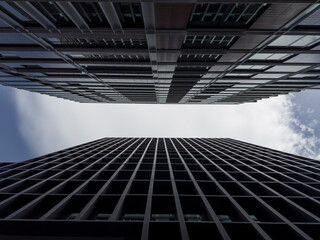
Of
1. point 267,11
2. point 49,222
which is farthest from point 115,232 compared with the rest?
point 267,11

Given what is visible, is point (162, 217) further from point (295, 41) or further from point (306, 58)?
point (306, 58)

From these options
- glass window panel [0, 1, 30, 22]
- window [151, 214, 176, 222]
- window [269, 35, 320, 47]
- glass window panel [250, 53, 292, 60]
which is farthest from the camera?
glass window panel [250, 53, 292, 60]

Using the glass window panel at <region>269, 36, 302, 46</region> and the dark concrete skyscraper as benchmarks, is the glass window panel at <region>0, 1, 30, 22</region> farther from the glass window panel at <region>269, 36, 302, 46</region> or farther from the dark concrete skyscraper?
the glass window panel at <region>269, 36, 302, 46</region>

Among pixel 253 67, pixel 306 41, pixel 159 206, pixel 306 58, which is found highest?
pixel 306 41

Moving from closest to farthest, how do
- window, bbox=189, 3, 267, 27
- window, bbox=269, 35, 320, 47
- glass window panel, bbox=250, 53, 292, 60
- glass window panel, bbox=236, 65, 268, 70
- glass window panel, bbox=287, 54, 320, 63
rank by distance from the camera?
window, bbox=189, 3, 267, 27 < window, bbox=269, 35, 320, 47 < glass window panel, bbox=287, 54, 320, 63 < glass window panel, bbox=250, 53, 292, 60 < glass window panel, bbox=236, 65, 268, 70

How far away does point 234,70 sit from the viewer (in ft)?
64.8

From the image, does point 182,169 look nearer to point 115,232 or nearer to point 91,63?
point 115,232

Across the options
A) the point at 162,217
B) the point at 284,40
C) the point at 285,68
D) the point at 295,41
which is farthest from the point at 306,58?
the point at 162,217

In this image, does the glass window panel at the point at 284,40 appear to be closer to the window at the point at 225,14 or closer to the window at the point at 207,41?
the window at the point at 207,41

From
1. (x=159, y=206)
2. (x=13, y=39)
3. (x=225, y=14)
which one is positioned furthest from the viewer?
(x=159, y=206)

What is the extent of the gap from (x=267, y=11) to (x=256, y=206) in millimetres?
14161

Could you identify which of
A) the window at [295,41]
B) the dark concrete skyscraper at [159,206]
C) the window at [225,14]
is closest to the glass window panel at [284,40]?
the window at [295,41]

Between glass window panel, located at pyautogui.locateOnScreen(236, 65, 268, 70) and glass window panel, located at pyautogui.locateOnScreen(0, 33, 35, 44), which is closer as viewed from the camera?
glass window panel, located at pyautogui.locateOnScreen(0, 33, 35, 44)

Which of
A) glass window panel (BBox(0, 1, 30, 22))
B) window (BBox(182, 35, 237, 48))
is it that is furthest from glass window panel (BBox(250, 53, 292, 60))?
glass window panel (BBox(0, 1, 30, 22))
